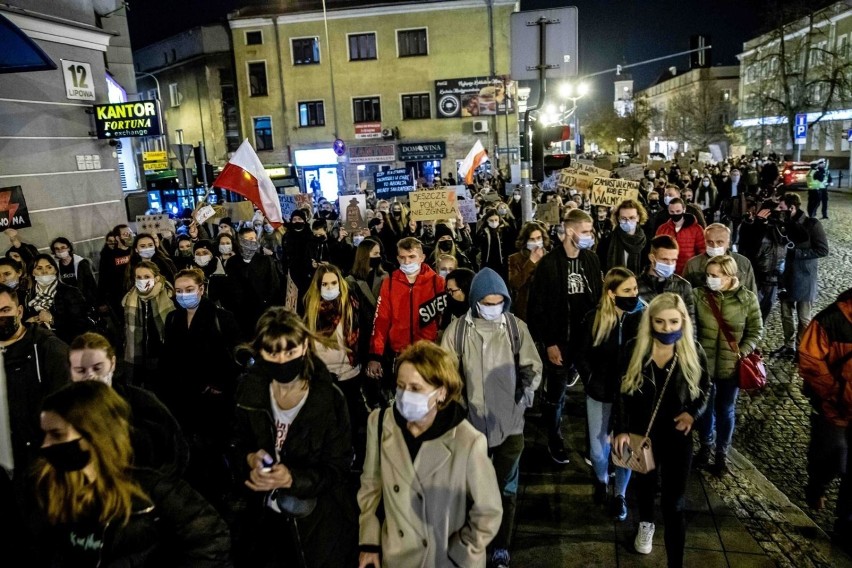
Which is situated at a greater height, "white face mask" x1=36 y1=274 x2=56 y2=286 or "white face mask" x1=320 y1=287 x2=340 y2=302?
"white face mask" x1=36 y1=274 x2=56 y2=286

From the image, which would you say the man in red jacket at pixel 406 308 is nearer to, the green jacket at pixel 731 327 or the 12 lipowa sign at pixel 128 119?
the green jacket at pixel 731 327

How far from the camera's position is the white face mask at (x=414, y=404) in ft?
9.51

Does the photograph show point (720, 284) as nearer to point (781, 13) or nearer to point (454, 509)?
point (454, 509)

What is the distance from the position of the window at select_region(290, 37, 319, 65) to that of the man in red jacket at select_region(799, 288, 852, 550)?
3615 centimetres

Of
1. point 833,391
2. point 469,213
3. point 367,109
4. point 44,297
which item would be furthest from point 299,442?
point 367,109

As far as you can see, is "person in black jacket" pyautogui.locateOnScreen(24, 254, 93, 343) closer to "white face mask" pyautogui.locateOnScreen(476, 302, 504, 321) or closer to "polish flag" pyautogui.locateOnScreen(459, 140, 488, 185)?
"white face mask" pyautogui.locateOnScreen(476, 302, 504, 321)

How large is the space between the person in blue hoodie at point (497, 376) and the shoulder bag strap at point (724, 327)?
191cm

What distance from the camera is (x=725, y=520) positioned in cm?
451

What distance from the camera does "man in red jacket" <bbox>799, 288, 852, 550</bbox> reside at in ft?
13.5

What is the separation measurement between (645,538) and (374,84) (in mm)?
35415

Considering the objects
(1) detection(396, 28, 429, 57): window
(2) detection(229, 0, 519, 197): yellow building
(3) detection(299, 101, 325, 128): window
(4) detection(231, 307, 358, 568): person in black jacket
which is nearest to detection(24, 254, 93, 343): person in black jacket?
(4) detection(231, 307, 358, 568): person in black jacket

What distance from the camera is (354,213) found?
12.7 meters

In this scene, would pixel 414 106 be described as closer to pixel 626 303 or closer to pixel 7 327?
pixel 626 303

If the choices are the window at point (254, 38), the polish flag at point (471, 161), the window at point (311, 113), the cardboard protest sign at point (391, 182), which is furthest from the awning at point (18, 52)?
the window at point (254, 38)
